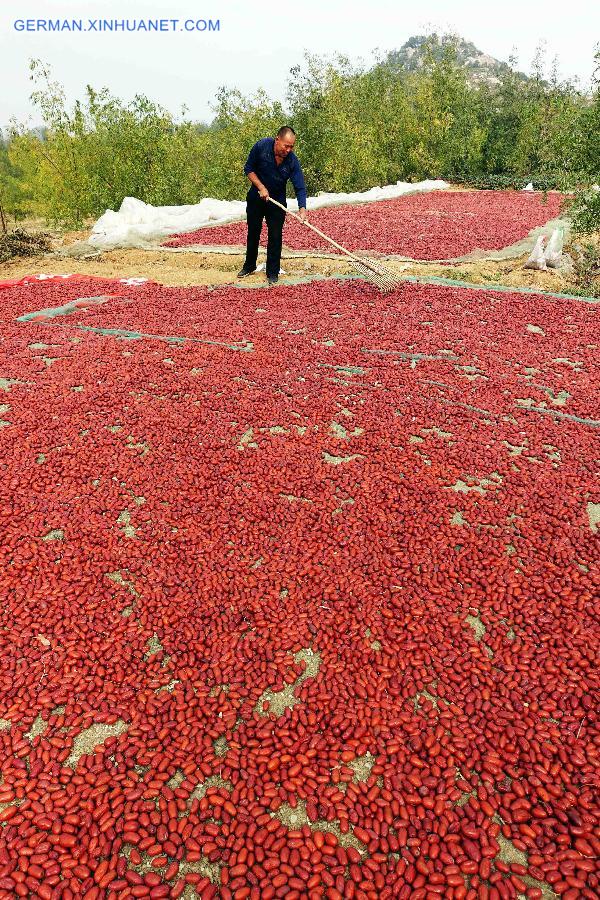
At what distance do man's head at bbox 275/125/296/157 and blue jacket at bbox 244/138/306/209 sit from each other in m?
0.21

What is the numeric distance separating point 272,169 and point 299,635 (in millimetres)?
7414

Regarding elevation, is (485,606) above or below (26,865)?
above

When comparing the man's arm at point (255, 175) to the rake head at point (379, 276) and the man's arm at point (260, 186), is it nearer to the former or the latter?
the man's arm at point (260, 186)

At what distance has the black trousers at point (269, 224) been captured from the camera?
838cm

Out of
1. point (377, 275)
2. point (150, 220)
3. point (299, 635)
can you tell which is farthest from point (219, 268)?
point (299, 635)

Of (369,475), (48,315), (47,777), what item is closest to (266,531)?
(369,475)

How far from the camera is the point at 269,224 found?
8508 millimetres

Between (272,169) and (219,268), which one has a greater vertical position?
(272,169)

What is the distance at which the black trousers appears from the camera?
8375mm

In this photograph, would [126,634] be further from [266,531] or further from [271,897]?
[271,897]

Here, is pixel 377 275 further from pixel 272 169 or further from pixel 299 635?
pixel 299 635

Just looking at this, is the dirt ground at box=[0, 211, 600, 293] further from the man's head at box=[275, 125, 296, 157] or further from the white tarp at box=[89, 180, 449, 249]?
the man's head at box=[275, 125, 296, 157]

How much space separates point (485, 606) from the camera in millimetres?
2846

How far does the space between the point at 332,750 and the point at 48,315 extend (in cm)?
702
